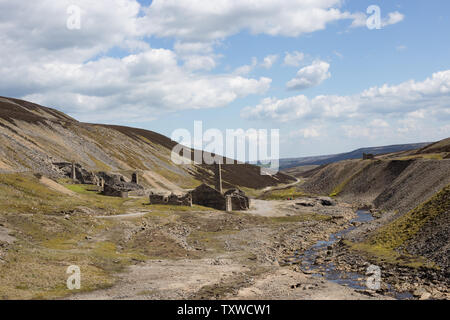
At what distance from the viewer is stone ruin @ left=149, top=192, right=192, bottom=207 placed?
88188 millimetres

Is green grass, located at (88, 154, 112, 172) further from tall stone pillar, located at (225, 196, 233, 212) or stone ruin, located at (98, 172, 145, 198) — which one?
tall stone pillar, located at (225, 196, 233, 212)

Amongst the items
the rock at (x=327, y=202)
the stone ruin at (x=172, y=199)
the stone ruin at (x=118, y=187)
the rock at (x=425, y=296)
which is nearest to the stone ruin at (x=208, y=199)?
the stone ruin at (x=172, y=199)

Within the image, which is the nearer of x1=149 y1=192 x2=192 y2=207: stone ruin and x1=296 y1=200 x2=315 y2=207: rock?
x1=149 y1=192 x2=192 y2=207: stone ruin

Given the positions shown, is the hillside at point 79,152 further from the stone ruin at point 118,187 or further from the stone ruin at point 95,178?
the stone ruin at point 118,187

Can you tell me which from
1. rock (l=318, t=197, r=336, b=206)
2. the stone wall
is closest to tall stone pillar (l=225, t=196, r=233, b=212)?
the stone wall

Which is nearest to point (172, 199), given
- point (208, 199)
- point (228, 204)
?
point (208, 199)

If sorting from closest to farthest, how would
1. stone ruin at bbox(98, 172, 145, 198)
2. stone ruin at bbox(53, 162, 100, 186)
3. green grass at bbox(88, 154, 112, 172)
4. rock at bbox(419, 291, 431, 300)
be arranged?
1. rock at bbox(419, 291, 431, 300)
2. stone ruin at bbox(98, 172, 145, 198)
3. stone ruin at bbox(53, 162, 100, 186)
4. green grass at bbox(88, 154, 112, 172)

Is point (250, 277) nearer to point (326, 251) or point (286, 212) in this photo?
point (326, 251)

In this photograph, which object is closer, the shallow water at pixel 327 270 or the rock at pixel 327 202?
the shallow water at pixel 327 270

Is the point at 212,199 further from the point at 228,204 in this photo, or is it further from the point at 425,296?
the point at 425,296

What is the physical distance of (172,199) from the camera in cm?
8969

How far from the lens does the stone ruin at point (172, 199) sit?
88.2m
